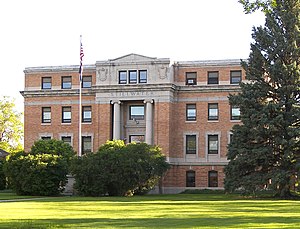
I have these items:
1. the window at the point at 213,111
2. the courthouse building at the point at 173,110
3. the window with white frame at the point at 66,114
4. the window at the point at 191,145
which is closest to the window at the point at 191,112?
the courthouse building at the point at 173,110

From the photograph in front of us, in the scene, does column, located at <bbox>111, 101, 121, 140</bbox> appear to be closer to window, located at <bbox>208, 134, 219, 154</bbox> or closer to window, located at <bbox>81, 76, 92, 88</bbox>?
window, located at <bbox>81, 76, 92, 88</bbox>

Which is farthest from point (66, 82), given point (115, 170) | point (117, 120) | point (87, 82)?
point (115, 170)

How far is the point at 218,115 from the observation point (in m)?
68.6

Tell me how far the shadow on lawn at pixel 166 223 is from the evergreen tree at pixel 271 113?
23904 mm

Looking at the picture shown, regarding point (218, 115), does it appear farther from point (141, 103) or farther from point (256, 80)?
point (256, 80)

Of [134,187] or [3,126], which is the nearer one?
[134,187]

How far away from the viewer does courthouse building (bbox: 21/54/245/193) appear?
67688 mm

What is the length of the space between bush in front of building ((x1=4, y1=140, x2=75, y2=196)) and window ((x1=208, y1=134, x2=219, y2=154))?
56.2ft

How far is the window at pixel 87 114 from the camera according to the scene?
7206 cm

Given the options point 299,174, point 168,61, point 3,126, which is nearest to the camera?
point 299,174

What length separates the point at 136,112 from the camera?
7069 cm

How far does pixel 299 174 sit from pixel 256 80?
28.8ft

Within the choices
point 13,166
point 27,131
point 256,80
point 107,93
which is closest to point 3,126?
point 27,131

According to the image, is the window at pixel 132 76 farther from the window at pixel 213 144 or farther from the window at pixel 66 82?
the window at pixel 213 144
